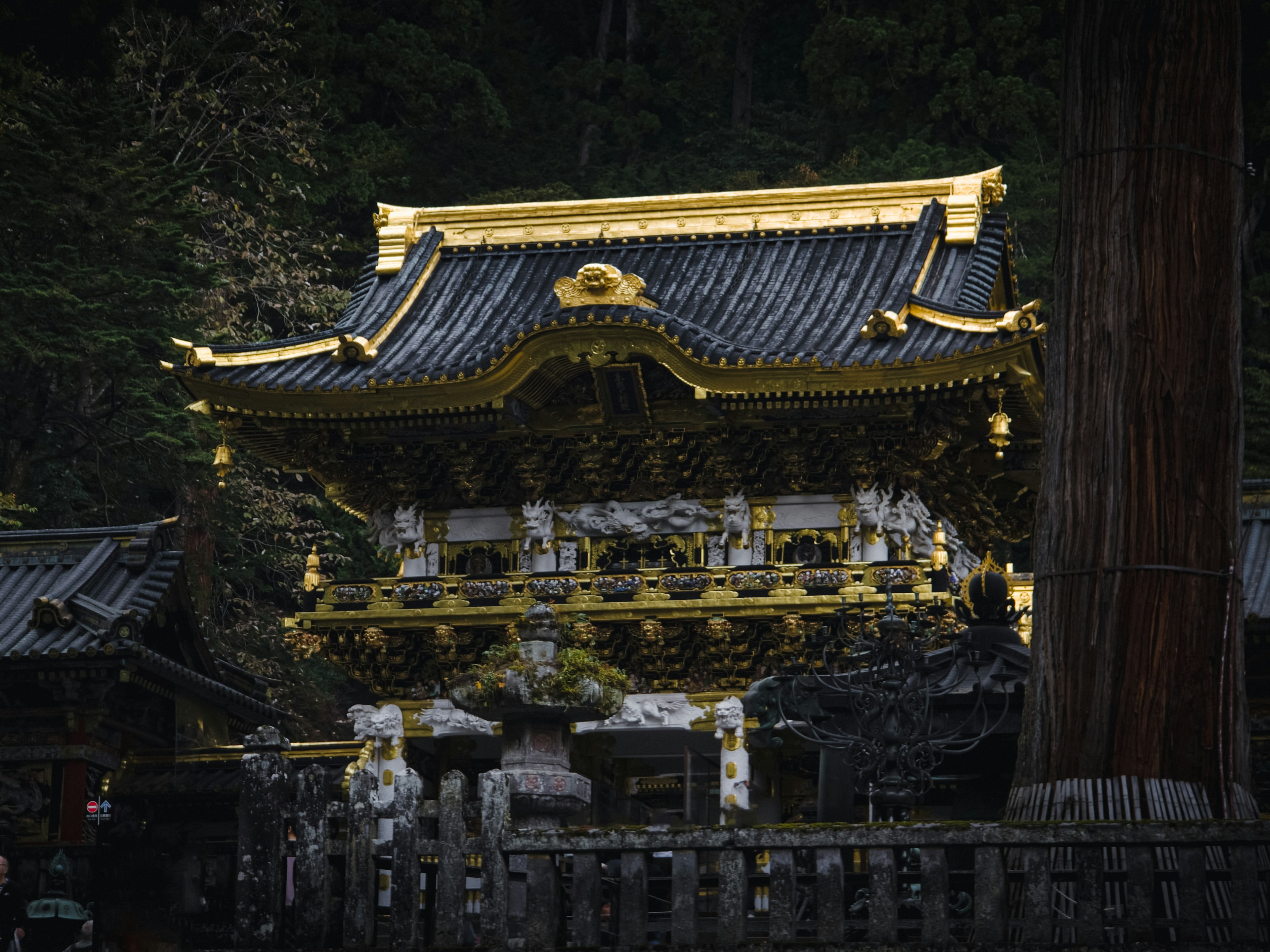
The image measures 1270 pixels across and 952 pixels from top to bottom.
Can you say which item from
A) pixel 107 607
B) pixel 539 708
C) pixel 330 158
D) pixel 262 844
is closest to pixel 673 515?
pixel 107 607

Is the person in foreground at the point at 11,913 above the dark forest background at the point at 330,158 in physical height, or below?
below

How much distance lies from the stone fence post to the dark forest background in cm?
1669

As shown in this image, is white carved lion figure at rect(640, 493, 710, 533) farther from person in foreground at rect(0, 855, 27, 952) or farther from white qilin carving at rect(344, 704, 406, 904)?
person in foreground at rect(0, 855, 27, 952)

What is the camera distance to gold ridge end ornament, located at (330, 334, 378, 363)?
79.3 feet

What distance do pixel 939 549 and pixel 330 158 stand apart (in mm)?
21408

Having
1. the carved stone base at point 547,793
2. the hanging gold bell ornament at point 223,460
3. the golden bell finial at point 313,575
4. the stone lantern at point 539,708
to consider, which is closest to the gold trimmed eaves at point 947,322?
the stone lantern at point 539,708

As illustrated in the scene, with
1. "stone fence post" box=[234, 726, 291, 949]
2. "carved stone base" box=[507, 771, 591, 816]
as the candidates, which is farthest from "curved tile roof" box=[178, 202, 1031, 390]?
"stone fence post" box=[234, 726, 291, 949]

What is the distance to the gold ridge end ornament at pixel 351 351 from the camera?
79.3 feet

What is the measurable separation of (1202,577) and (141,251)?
82.4 ft

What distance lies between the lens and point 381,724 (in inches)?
941

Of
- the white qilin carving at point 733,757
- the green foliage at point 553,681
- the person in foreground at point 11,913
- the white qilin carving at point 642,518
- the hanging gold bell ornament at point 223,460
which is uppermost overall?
the hanging gold bell ornament at point 223,460

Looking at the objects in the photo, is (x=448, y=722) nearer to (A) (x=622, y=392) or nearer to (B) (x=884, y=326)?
(A) (x=622, y=392)

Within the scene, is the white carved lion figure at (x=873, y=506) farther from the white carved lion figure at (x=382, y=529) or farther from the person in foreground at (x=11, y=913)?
the person in foreground at (x=11, y=913)

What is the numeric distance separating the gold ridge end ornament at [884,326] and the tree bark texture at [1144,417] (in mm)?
11704
